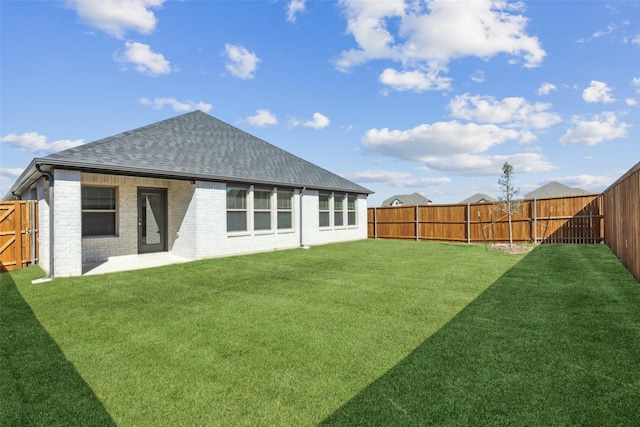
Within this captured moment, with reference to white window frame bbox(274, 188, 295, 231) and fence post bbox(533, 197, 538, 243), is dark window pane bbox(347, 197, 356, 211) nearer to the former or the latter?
white window frame bbox(274, 188, 295, 231)

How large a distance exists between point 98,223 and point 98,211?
42 cm

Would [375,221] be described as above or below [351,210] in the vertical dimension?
below

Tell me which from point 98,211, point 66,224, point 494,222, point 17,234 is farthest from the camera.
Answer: point 494,222

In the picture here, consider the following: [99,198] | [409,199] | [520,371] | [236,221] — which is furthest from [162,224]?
[409,199]

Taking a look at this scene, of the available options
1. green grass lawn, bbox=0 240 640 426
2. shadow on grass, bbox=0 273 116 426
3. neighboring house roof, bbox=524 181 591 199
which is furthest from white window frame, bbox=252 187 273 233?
neighboring house roof, bbox=524 181 591 199

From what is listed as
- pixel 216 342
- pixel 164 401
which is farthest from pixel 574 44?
pixel 164 401

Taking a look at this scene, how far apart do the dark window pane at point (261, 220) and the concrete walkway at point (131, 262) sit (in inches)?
123

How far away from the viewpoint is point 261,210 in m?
13.3

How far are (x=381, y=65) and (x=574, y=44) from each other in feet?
26.8

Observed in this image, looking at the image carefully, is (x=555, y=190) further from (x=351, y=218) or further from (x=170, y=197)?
(x=170, y=197)

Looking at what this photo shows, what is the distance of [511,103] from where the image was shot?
16609mm

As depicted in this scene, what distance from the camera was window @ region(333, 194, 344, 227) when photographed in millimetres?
17438

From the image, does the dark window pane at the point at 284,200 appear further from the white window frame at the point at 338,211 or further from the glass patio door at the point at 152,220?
the glass patio door at the point at 152,220

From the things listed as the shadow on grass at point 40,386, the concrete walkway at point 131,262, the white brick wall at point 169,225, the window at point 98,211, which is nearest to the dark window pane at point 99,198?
the window at point 98,211
